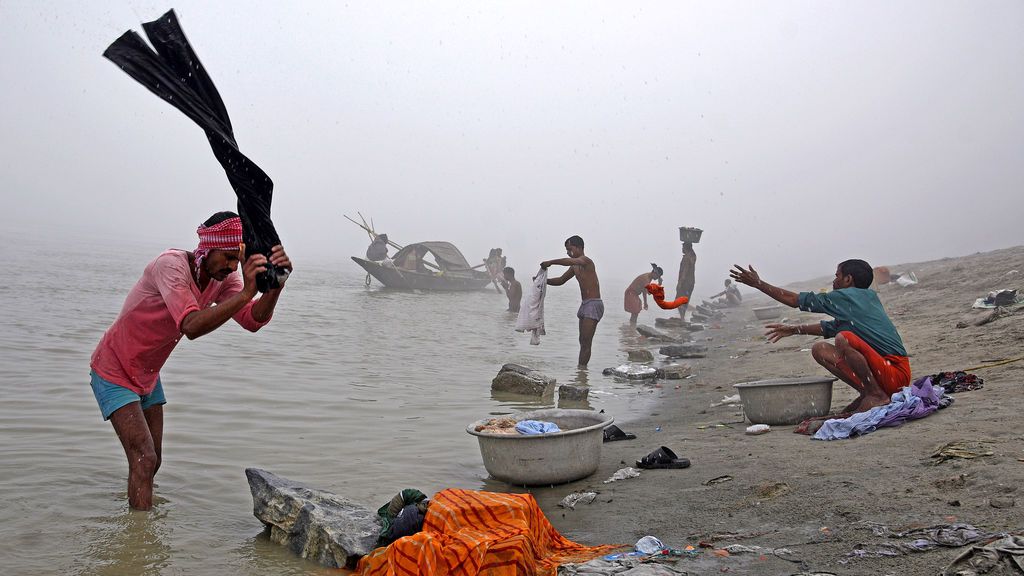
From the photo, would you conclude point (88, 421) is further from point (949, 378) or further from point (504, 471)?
point (949, 378)

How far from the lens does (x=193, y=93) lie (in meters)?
3.30

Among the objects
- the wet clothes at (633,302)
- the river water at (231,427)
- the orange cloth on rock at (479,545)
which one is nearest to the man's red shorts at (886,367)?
the river water at (231,427)

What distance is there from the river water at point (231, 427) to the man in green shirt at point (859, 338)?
2.56 meters

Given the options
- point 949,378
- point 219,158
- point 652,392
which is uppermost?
point 219,158

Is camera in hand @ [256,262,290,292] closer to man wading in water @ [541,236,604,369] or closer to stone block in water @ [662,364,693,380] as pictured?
man wading in water @ [541,236,604,369]

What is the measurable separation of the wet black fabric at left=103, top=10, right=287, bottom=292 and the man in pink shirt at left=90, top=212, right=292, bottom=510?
0.53ft

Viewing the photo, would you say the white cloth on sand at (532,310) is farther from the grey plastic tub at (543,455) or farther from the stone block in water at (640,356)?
the grey plastic tub at (543,455)

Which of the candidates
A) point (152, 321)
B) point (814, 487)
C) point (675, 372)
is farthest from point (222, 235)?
point (675, 372)

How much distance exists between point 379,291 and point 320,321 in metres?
10.6

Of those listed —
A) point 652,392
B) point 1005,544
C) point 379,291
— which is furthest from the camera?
point 379,291

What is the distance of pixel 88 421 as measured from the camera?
6.06 meters

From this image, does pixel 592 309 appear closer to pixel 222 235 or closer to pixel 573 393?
pixel 573 393

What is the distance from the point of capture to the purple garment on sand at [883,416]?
482 cm

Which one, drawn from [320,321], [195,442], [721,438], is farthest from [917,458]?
[320,321]
